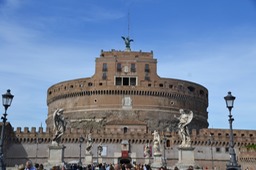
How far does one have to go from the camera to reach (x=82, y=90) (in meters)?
69.6

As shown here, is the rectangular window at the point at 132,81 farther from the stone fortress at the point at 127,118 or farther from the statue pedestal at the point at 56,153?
the statue pedestal at the point at 56,153

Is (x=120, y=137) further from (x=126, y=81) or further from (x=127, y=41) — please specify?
(x=127, y=41)

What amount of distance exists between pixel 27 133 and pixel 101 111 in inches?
528

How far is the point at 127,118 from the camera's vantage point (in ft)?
217

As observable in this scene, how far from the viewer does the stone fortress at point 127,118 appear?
193ft

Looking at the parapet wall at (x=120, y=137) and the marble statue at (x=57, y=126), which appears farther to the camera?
the parapet wall at (x=120, y=137)

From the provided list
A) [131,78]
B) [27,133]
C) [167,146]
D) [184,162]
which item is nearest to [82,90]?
[131,78]

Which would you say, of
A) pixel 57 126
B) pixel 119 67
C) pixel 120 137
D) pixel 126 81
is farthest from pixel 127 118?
pixel 57 126

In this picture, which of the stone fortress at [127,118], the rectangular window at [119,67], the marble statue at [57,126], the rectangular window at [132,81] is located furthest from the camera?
the rectangular window at [119,67]

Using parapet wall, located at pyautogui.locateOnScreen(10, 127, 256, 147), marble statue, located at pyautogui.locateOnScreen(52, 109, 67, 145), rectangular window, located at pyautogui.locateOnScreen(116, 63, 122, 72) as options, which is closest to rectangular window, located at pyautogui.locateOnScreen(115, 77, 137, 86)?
rectangular window, located at pyautogui.locateOnScreen(116, 63, 122, 72)

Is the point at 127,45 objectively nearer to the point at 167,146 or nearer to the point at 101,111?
the point at 101,111

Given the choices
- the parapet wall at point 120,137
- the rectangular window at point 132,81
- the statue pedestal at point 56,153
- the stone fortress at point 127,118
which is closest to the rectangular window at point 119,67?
the stone fortress at point 127,118

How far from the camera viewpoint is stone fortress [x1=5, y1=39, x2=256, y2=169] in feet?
193

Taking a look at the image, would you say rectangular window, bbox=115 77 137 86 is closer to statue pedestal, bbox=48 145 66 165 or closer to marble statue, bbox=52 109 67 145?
marble statue, bbox=52 109 67 145
